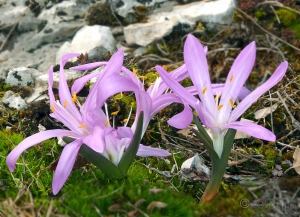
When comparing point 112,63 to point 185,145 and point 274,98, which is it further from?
point 274,98

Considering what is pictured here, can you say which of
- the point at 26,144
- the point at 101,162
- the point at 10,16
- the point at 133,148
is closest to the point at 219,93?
the point at 133,148

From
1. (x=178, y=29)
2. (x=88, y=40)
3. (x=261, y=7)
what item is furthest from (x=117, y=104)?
(x=261, y=7)

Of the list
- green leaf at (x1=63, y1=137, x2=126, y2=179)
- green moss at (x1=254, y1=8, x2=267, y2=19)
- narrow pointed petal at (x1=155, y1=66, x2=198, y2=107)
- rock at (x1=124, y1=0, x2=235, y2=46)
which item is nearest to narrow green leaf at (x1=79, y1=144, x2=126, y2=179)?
green leaf at (x1=63, y1=137, x2=126, y2=179)

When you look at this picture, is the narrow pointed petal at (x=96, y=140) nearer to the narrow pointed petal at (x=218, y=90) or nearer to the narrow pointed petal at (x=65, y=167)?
the narrow pointed petal at (x=65, y=167)

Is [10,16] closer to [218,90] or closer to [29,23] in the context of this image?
[29,23]

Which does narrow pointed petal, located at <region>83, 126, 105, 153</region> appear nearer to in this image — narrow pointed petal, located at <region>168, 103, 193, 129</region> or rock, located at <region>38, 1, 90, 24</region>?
narrow pointed petal, located at <region>168, 103, 193, 129</region>
